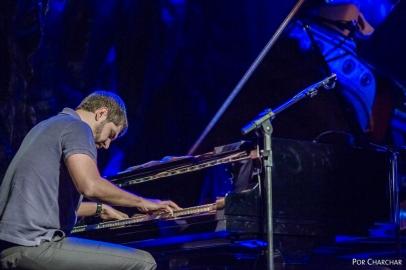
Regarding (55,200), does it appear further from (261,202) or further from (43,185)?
(261,202)

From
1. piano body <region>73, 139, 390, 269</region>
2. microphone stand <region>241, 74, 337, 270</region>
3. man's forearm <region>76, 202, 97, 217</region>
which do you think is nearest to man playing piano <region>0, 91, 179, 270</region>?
piano body <region>73, 139, 390, 269</region>

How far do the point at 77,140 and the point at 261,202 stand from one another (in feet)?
3.51

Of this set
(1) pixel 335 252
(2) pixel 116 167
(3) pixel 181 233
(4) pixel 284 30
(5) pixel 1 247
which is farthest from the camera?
(2) pixel 116 167

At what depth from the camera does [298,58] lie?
17.4 feet

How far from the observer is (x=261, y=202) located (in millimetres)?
3434

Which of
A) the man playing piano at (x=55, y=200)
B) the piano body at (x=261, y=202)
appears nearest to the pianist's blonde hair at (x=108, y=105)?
the man playing piano at (x=55, y=200)

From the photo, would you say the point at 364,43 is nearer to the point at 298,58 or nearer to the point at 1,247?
the point at 298,58

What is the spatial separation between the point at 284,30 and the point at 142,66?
6.31 ft

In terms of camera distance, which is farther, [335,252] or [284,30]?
[284,30]

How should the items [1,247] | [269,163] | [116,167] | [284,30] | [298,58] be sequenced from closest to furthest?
[1,247] → [269,163] → [284,30] → [298,58] → [116,167]

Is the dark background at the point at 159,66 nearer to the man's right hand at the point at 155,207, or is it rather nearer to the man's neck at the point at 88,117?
the man's right hand at the point at 155,207

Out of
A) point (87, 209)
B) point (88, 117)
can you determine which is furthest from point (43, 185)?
point (87, 209)

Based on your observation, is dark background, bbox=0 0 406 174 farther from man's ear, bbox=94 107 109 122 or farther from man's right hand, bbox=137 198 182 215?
man's ear, bbox=94 107 109 122

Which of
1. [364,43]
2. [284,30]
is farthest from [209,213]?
[364,43]
